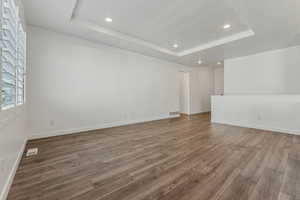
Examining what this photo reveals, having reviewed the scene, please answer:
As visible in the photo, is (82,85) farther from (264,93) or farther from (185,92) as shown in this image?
(264,93)

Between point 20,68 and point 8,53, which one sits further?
point 20,68

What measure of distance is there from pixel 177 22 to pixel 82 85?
2926 millimetres

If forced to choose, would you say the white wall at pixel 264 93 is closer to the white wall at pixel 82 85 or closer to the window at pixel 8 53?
the white wall at pixel 82 85

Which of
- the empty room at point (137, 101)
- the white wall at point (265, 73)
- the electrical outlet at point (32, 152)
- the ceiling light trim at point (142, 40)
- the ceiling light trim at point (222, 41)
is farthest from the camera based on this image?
the white wall at point (265, 73)

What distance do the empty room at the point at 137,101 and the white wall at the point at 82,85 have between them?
0.03 meters

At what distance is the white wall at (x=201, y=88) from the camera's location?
682 centimetres

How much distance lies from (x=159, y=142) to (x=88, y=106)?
2275mm

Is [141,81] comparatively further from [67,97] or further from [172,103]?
[67,97]

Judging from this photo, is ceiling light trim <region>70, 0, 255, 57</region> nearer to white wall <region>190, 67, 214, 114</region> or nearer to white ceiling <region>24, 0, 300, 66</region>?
white ceiling <region>24, 0, 300, 66</region>

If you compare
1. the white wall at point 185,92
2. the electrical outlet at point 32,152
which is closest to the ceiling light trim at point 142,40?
the white wall at point 185,92

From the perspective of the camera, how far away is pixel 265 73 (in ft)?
14.5

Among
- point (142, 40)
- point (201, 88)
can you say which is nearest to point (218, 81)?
point (201, 88)

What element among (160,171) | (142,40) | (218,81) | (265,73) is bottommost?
(160,171)

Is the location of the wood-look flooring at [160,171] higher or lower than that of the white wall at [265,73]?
lower
